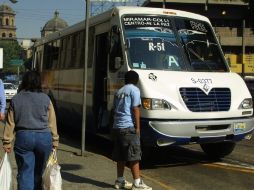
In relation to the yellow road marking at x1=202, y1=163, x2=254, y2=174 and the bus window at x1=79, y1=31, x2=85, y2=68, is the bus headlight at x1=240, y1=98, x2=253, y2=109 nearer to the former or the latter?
the yellow road marking at x1=202, y1=163, x2=254, y2=174

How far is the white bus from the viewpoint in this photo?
920 cm

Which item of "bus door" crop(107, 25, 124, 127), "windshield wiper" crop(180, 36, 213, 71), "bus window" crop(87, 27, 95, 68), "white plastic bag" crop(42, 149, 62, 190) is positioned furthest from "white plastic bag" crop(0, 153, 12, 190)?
"bus window" crop(87, 27, 95, 68)

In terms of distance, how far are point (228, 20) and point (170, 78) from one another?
55.2 m

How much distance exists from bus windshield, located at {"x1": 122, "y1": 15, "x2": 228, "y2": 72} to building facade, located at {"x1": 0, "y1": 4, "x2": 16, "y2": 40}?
16147 centimetres

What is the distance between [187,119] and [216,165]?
1435 millimetres

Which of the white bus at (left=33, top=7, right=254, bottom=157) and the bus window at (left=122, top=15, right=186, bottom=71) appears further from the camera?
the bus window at (left=122, top=15, right=186, bottom=71)

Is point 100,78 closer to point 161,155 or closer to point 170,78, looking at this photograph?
point 161,155

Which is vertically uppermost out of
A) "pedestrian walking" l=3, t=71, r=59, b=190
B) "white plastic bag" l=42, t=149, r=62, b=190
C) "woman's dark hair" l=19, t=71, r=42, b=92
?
"woman's dark hair" l=19, t=71, r=42, b=92

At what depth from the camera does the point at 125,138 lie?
24.8 ft

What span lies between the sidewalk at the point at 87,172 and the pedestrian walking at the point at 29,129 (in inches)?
64.8

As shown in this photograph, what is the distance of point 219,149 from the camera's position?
35.6 feet

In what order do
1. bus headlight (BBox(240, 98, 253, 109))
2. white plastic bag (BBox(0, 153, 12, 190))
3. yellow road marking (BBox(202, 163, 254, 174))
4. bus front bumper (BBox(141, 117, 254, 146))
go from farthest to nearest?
bus headlight (BBox(240, 98, 253, 109)) → yellow road marking (BBox(202, 163, 254, 174)) → bus front bumper (BBox(141, 117, 254, 146)) → white plastic bag (BBox(0, 153, 12, 190))

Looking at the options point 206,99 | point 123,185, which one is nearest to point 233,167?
point 206,99

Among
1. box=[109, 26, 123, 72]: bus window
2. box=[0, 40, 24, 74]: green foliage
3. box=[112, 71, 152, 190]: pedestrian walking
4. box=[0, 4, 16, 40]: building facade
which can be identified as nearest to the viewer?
box=[112, 71, 152, 190]: pedestrian walking
